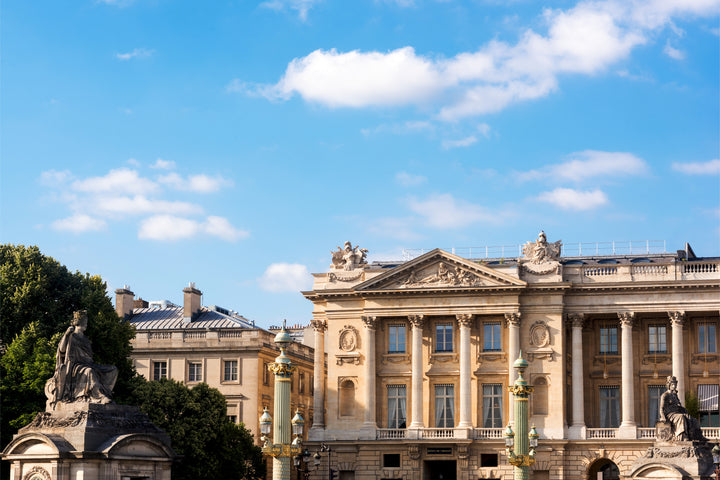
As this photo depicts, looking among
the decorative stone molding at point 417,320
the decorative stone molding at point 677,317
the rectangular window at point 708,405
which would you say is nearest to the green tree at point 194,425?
the decorative stone molding at point 417,320

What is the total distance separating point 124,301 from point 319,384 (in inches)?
743

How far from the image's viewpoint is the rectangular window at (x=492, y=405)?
254ft

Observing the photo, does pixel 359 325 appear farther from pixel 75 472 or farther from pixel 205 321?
pixel 75 472

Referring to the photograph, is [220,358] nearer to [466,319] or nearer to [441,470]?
[441,470]

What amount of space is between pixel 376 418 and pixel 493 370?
8339 mm

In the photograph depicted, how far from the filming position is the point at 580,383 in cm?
7612

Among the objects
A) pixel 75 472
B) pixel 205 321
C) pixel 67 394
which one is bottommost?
pixel 75 472

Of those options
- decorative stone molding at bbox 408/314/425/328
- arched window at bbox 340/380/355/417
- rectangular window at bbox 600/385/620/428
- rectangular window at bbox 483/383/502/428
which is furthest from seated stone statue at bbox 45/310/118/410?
rectangular window at bbox 600/385/620/428

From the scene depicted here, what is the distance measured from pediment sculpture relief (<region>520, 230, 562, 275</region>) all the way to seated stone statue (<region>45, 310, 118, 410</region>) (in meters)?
45.5

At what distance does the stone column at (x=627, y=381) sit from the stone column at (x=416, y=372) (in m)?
12.6

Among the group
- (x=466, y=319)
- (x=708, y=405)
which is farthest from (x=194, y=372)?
(x=708, y=405)

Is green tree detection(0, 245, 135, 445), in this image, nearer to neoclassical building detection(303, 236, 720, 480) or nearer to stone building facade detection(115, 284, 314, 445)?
stone building facade detection(115, 284, 314, 445)

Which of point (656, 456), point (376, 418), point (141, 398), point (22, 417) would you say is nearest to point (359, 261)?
point (376, 418)

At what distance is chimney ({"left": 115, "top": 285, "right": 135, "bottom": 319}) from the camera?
9056 cm
